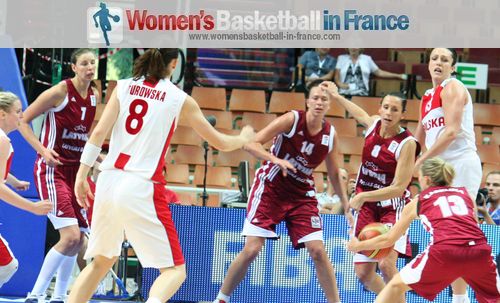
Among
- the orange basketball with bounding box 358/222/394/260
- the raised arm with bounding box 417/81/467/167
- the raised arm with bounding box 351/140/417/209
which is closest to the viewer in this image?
the orange basketball with bounding box 358/222/394/260

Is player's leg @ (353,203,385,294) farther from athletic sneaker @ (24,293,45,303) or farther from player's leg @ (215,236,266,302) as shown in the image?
athletic sneaker @ (24,293,45,303)

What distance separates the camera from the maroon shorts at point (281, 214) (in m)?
8.56

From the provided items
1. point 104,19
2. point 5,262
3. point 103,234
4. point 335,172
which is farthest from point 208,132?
point 104,19

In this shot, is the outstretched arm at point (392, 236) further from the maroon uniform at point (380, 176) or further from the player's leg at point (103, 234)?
the player's leg at point (103, 234)

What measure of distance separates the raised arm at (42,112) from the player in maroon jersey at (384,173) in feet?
7.88

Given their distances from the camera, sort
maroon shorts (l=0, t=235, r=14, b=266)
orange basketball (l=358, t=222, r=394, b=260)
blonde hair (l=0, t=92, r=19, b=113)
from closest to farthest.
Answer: maroon shorts (l=0, t=235, r=14, b=266)
blonde hair (l=0, t=92, r=19, b=113)
orange basketball (l=358, t=222, r=394, b=260)

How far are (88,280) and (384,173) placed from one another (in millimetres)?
2954

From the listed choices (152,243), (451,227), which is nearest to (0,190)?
(152,243)

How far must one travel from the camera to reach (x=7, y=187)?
7.26 meters

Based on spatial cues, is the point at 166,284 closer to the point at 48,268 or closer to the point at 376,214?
the point at 48,268

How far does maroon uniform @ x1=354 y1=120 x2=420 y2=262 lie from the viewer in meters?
8.45

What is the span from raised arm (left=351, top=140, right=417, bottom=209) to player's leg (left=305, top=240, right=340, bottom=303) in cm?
59

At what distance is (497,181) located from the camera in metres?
10.3

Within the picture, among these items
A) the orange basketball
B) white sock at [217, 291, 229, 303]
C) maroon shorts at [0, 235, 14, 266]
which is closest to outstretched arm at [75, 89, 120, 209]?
maroon shorts at [0, 235, 14, 266]
